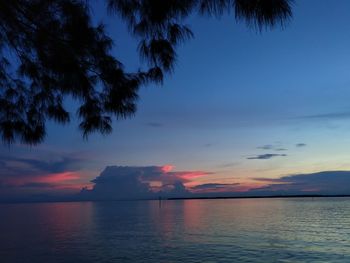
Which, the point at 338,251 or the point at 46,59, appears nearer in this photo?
the point at 46,59

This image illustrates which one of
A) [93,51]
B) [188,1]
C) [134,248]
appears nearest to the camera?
[188,1]

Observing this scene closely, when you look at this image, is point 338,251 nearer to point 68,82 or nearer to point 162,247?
point 162,247

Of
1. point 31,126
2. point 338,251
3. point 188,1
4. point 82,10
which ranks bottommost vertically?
point 338,251

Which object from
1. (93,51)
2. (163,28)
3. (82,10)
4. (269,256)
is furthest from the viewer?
(269,256)

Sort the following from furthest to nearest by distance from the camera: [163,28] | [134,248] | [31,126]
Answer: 1. [134,248]
2. [31,126]
3. [163,28]

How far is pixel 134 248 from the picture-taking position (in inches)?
1208

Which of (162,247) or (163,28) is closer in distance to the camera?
(163,28)

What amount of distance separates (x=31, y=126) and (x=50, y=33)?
1956mm

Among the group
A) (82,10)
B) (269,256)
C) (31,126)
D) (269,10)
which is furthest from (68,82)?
(269,256)

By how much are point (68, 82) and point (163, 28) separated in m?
1.69

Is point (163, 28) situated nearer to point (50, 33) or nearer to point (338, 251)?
point (50, 33)

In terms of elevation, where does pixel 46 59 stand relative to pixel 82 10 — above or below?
below

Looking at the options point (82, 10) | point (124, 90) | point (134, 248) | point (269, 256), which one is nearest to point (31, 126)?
point (124, 90)

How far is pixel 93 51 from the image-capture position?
21.7ft
